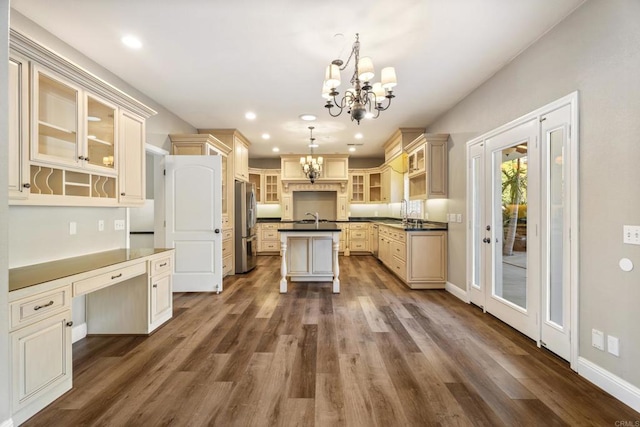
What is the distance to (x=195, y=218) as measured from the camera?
4.50m

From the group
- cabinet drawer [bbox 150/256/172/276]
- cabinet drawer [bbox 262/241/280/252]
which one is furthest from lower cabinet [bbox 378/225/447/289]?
Answer: cabinet drawer [bbox 262/241/280/252]

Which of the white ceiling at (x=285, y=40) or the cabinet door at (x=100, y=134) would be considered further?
the cabinet door at (x=100, y=134)

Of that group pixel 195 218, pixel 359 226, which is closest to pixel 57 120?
pixel 195 218

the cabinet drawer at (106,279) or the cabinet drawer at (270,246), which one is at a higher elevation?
the cabinet drawer at (106,279)

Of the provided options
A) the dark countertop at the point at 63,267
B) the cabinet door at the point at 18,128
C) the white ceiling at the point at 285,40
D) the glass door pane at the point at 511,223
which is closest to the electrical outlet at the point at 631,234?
the glass door pane at the point at 511,223

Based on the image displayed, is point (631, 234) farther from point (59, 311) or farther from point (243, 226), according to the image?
point (243, 226)

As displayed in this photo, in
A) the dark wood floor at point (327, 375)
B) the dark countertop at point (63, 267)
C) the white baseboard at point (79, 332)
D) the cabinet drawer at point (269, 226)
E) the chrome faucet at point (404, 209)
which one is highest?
the chrome faucet at point (404, 209)

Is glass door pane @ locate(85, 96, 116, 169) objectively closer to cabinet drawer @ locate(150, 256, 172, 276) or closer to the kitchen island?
cabinet drawer @ locate(150, 256, 172, 276)

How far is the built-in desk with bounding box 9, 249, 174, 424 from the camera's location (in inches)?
68.0

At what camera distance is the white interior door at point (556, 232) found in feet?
7.82

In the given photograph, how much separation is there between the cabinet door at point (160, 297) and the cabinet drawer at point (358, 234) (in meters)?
5.59

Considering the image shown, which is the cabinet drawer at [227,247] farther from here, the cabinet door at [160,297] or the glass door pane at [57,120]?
the glass door pane at [57,120]

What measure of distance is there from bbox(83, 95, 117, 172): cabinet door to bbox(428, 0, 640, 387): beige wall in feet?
13.3

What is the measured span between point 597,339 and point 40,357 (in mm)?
3726
